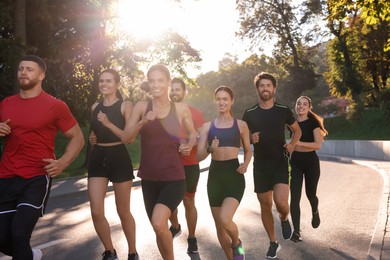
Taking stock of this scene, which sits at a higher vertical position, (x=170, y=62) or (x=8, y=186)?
(x=170, y=62)

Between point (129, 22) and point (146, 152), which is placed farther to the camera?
point (129, 22)

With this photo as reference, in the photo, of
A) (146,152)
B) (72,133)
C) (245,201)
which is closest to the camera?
(72,133)

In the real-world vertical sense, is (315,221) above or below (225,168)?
below

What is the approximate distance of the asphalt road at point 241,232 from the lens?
288 inches

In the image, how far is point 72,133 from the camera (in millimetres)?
5184

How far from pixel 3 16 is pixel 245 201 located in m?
9.48

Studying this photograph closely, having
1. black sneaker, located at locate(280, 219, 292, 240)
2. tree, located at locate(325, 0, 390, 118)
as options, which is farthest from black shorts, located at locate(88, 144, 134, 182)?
tree, located at locate(325, 0, 390, 118)

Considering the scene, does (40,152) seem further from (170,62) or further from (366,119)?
(366,119)

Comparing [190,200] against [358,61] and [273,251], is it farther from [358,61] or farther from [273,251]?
[358,61]

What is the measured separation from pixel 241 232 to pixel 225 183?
2.88 m

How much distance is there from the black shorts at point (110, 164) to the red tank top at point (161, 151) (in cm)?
73

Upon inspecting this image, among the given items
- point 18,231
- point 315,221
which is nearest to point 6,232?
point 18,231

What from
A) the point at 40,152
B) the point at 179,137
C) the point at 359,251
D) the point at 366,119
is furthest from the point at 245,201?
the point at 366,119

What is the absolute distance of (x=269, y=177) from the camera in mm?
7168
